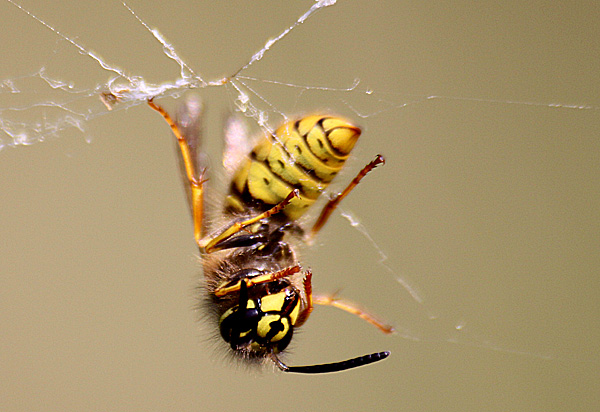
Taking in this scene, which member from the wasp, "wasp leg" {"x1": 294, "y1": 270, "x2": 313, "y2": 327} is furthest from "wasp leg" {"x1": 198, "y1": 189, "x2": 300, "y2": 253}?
"wasp leg" {"x1": 294, "y1": 270, "x2": 313, "y2": 327}

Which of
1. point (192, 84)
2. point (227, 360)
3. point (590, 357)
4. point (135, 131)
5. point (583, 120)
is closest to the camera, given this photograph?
point (192, 84)

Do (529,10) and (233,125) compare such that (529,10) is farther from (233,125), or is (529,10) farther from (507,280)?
(233,125)

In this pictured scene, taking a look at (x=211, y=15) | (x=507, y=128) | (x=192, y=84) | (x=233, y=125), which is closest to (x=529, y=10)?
(x=507, y=128)

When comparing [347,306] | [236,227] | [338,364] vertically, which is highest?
[236,227]

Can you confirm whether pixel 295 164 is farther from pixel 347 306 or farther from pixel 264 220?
pixel 347 306

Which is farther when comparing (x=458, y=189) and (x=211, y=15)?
(x=458, y=189)

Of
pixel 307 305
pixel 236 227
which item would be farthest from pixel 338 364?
pixel 236 227

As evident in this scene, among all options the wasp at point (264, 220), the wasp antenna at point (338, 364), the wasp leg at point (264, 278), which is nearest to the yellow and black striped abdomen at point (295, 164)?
the wasp at point (264, 220)

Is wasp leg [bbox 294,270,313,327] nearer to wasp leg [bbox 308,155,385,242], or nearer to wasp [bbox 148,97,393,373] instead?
wasp [bbox 148,97,393,373]
